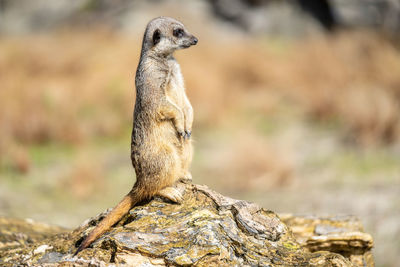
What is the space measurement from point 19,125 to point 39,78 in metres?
2.68

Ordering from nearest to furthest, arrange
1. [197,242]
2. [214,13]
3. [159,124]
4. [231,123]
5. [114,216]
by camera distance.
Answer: [197,242], [114,216], [159,124], [231,123], [214,13]

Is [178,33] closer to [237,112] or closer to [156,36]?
[156,36]

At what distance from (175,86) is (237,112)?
29.8 feet

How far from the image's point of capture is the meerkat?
11.8ft

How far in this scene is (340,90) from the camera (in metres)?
12.3

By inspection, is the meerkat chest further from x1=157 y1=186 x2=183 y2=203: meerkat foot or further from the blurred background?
the blurred background

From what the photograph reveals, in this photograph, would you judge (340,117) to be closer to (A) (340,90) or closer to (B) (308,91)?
(A) (340,90)

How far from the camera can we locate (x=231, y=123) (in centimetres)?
1248

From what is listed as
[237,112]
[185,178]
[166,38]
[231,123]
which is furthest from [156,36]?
[237,112]

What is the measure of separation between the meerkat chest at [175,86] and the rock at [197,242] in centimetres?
71

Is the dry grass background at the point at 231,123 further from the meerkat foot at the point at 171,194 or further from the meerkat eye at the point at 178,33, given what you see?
the meerkat eye at the point at 178,33

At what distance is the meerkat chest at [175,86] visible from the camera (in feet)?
13.0

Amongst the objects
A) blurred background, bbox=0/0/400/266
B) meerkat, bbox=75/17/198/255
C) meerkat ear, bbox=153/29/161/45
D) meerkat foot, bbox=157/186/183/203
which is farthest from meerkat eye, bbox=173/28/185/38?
blurred background, bbox=0/0/400/266

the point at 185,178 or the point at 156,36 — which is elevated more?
the point at 156,36
